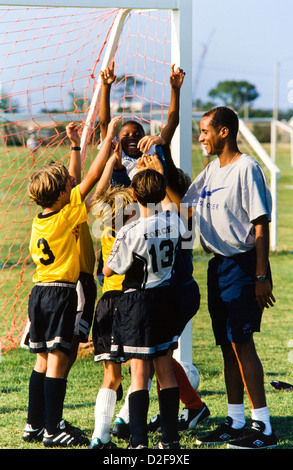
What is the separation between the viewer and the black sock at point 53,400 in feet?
10.7

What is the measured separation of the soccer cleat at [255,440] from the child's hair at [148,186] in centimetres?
129

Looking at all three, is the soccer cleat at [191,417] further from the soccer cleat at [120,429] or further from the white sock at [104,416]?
the white sock at [104,416]

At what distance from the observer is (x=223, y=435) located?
343 cm

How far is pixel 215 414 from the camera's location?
154 inches

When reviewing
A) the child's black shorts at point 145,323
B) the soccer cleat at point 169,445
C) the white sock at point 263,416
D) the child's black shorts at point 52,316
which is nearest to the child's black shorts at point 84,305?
the child's black shorts at point 52,316

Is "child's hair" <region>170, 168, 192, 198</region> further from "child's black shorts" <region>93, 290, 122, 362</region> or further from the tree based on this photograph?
the tree

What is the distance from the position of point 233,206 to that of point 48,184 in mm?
957

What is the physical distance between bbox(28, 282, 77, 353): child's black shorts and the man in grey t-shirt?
0.76 m

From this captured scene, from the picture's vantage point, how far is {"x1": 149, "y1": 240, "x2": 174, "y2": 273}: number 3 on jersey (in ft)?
10.3

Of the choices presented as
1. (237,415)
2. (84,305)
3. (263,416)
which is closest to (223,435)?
(237,415)

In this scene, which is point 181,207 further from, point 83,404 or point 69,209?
point 83,404

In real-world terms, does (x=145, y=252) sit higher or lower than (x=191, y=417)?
higher

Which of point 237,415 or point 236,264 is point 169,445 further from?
point 236,264
